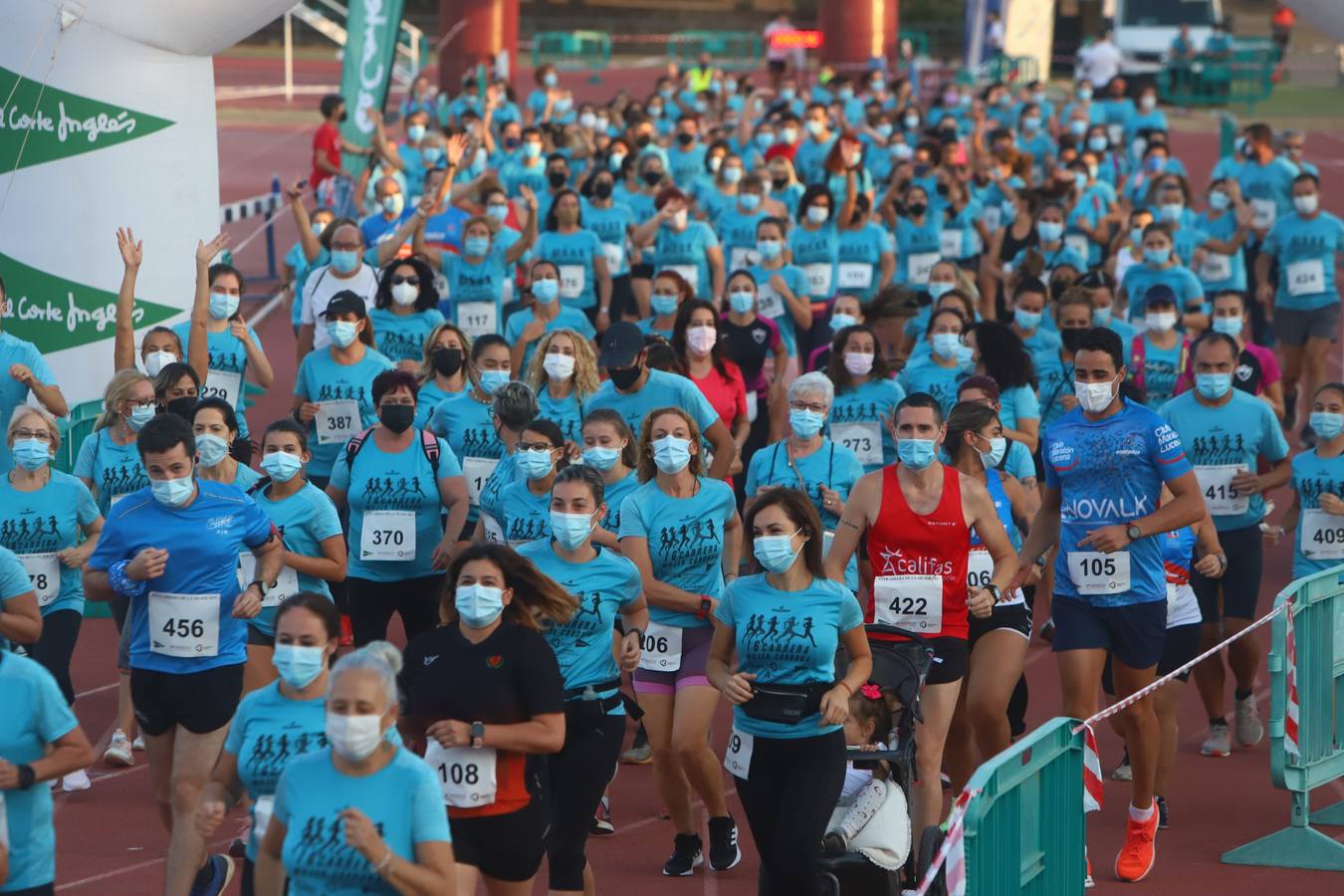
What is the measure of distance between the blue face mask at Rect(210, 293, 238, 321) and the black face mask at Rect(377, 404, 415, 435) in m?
2.11

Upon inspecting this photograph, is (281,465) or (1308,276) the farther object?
(1308,276)

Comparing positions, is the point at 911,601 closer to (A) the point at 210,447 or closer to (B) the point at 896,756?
(B) the point at 896,756

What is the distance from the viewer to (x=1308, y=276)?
49.3ft

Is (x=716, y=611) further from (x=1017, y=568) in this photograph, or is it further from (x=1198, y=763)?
Answer: (x=1198, y=763)

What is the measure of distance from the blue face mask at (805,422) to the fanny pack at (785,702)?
2.32 m

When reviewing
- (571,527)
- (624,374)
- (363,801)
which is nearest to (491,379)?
(624,374)

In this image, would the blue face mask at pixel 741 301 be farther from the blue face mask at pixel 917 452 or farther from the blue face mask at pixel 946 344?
the blue face mask at pixel 917 452

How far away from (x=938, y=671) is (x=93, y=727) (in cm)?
443

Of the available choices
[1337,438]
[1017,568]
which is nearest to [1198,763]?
[1337,438]

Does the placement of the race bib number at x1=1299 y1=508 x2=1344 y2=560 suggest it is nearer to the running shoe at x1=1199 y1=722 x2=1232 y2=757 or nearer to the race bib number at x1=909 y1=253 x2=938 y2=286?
the running shoe at x1=1199 y1=722 x2=1232 y2=757

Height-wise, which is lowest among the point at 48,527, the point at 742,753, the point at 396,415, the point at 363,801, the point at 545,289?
the point at 742,753

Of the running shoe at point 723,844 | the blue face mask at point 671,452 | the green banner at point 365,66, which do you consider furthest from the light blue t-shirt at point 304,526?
the green banner at point 365,66

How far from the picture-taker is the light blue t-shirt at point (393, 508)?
8727mm

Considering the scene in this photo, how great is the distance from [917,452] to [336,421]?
3.63 m
